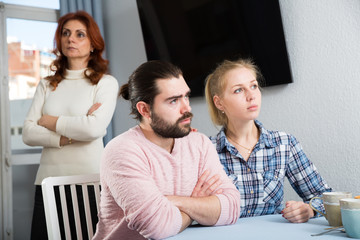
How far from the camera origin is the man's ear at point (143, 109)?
1394 mm

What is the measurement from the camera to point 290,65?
2.23 m

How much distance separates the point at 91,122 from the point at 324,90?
48.2 inches

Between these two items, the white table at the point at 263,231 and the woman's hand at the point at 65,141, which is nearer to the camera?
the white table at the point at 263,231

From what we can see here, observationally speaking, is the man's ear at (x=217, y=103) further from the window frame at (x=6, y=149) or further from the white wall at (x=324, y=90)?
the window frame at (x=6, y=149)

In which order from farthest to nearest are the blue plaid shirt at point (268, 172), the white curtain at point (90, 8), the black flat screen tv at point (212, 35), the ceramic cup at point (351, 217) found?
the white curtain at point (90, 8)
the black flat screen tv at point (212, 35)
the blue plaid shirt at point (268, 172)
the ceramic cup at point (351, 217)

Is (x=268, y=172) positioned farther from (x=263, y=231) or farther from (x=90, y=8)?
(x=90, y=8)

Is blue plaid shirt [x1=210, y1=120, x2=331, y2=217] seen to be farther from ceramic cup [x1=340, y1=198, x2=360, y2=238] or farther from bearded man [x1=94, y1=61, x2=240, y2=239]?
ceramic cup [x1=340, y1=198, x2=360, y2=238]

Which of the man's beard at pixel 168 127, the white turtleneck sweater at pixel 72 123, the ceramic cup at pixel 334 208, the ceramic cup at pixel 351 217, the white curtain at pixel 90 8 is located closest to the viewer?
the ceramic cup at pixel 351 217

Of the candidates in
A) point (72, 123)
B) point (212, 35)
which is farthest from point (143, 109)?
point (212, 35)

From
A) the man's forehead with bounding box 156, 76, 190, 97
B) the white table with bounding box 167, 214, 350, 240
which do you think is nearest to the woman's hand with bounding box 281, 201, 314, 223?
the white table with bounding box 167, 214, 350, 240

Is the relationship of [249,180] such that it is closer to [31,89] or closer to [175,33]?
[175,33]

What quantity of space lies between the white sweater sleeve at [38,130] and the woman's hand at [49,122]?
0.02 metres

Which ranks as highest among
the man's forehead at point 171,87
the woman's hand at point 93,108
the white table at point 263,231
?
the woman's hand at point 93,108

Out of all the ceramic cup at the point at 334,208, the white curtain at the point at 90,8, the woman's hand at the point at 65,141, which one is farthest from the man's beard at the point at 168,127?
the white curtain at the point at 90,8
